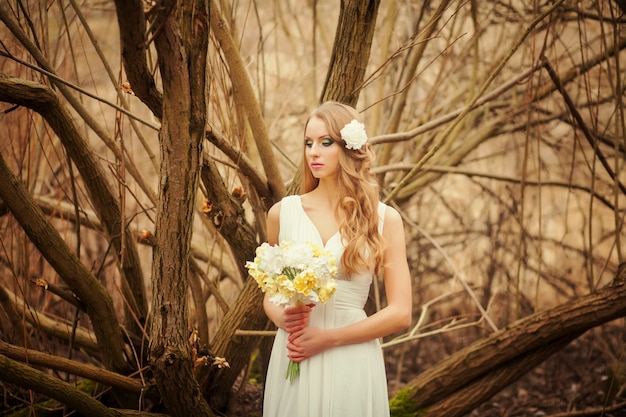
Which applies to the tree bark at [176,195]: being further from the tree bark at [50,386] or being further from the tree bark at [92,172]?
the tree bark at [92,172]

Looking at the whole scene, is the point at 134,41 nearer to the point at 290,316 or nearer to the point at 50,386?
the point at 290,316

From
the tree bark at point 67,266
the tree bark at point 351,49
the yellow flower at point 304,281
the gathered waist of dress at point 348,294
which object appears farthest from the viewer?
the tree bark at point 351,49

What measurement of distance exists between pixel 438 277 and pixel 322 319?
13.1 ft

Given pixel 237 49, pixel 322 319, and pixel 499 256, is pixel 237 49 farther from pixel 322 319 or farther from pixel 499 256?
pixel 499 256

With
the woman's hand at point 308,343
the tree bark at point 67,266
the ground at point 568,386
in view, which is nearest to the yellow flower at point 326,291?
the woman's hand at point 308,343

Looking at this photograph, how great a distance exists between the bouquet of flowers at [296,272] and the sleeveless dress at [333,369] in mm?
138

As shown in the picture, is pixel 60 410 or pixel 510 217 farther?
pixel 510 217

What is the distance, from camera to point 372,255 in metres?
2.53

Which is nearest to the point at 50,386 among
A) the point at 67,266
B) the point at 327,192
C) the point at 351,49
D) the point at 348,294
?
the point at 67,266

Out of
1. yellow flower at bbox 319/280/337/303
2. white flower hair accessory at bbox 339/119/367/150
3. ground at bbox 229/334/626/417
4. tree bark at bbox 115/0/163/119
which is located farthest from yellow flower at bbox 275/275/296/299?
ground at bbox 229/334/626/417

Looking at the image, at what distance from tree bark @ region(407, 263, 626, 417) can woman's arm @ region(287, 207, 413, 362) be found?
1.47m

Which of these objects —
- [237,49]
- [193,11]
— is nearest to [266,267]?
[193,11]

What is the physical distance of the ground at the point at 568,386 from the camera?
17.1ft

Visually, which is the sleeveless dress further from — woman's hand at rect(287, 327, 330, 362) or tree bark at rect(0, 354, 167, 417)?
tree bark at rect(0, 354, 167, 417)
